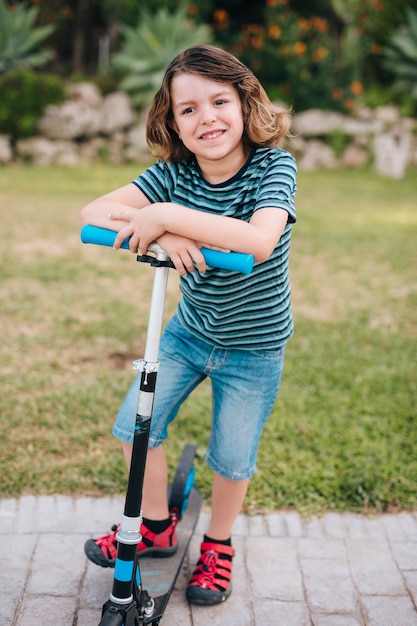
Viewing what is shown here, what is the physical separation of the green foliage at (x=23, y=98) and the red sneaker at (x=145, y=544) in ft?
→ 26.8

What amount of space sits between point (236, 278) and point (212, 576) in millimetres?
967

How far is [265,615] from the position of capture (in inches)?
86.0

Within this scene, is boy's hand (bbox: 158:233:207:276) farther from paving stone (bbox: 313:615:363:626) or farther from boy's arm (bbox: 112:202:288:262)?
paving stone (bbox: 313:615:363:626)

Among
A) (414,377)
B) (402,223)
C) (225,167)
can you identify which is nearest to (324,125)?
(402,223)

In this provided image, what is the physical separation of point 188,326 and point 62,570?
3.02 feet

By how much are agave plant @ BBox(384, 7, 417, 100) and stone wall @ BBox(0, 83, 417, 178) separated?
A: 1.62 feet

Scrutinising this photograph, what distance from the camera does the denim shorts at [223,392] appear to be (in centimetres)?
214

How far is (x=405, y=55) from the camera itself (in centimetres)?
1044

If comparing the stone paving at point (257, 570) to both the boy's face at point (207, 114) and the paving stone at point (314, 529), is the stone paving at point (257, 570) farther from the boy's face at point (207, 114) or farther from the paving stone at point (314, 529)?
the boy's face at point (207, 114)

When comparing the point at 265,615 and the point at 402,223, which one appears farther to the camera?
the point at 402,223

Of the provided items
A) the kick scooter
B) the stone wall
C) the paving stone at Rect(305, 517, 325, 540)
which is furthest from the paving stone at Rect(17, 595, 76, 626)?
the stone wall

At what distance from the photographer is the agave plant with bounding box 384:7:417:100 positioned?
10188 millimetres

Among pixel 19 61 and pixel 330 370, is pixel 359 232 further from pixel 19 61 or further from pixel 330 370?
pixel 19 61

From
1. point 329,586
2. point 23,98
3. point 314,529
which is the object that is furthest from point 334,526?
point 23,98
